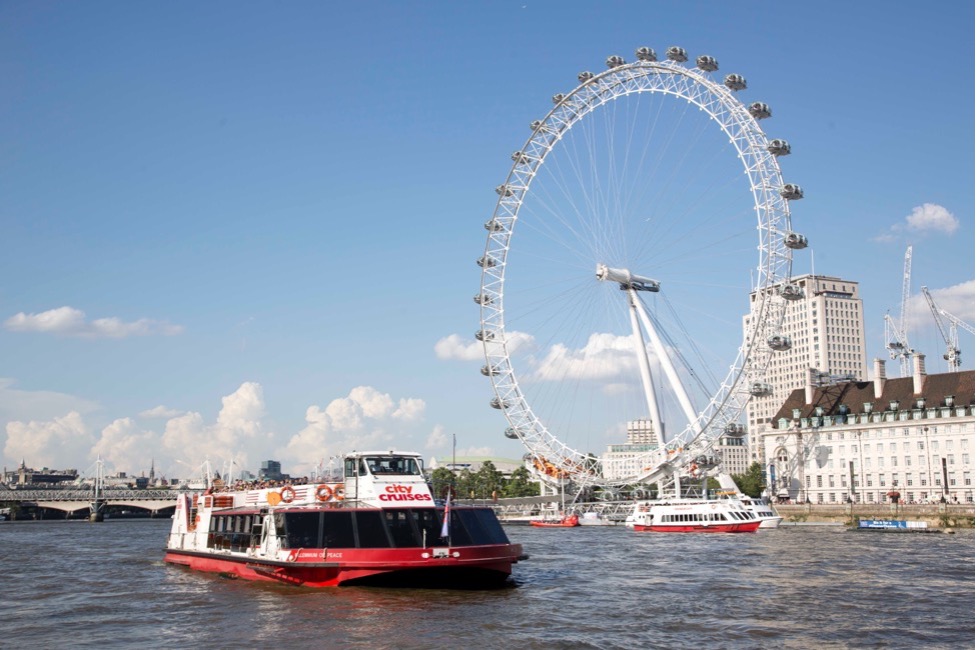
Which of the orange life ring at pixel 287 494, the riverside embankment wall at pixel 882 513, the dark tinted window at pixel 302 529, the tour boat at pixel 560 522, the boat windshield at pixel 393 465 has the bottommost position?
the tour boat at pixel 560 522

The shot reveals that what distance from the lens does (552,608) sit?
1480 inches

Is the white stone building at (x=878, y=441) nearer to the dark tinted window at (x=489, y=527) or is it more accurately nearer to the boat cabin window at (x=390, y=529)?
the dark tinted window at (x=489, y=527)

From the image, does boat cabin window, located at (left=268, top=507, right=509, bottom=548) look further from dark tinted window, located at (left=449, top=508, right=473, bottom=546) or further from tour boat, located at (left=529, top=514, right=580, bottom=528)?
tour boat, located at (left=529, top=514, right=580, bottom=528)

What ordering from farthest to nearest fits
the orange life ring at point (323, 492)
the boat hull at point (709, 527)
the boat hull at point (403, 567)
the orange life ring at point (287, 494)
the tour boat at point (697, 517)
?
the tour boat at point (697, 517), the boat hull at point (709, 527), the orange life ring at point (287, 494), the orange life ring at point (323, 492), the boat hull at point (403, 567)

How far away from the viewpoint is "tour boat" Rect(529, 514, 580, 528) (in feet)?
447

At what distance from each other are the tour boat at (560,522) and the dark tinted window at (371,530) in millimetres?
96863

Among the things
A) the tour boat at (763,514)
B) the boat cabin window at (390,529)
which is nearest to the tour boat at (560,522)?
the tour boat at (763,514)

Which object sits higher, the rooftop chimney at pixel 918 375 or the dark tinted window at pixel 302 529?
the rooftop chimney at pixel 918 375

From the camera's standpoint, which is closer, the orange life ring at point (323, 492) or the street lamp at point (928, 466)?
the orange life ring at point (323, 492)

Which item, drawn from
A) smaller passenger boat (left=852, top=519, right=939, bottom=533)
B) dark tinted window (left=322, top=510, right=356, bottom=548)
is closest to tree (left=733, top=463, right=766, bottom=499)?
smaller passenger boat (left=852, top=519, right=939, bottom=533)

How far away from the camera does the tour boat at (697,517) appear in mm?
97250

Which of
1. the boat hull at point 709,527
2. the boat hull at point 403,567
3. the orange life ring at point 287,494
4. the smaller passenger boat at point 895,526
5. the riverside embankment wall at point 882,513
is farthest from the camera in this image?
the riverside embankment wall at point 882,513

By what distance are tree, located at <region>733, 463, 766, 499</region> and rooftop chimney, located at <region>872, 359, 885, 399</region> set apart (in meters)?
45.9

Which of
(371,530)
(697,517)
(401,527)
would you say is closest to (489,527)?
(401,527)
